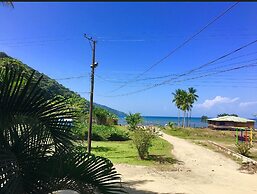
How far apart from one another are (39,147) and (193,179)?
1003 cm

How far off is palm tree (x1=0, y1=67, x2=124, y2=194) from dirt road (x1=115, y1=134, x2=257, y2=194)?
261 inches

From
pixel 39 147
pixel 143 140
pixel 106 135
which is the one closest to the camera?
pixel 39 147

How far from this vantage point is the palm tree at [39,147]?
12.3 feet

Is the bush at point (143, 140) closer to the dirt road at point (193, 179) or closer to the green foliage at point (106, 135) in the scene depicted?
the dirt road at point (193, 179)

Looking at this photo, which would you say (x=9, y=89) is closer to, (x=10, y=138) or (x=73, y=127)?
(x=10, y=138)

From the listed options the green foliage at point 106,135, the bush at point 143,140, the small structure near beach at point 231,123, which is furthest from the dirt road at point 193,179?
the small structure near beach at point 231,123

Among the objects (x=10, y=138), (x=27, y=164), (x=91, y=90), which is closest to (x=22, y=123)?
(x=10, y=138)

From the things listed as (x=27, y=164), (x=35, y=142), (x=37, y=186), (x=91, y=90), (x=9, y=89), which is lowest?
(x=37, y=186)

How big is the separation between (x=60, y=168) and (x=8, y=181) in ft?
2.26

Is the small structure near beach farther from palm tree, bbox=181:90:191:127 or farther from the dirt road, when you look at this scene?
the dirt road

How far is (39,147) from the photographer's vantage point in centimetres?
393

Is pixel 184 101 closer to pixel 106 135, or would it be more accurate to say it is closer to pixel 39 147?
pixel 106 135

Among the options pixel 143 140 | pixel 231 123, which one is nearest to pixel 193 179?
→ pixel 143 140

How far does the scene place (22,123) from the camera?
150 inches
